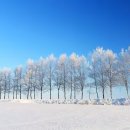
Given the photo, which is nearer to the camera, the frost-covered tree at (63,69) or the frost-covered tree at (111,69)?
the frost-covered tree at (111,69)

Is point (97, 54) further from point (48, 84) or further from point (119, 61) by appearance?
point (48, 84)

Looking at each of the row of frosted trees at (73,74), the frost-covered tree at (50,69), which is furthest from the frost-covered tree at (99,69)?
the frost-covered tree at (50,69)

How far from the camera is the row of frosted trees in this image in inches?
1844

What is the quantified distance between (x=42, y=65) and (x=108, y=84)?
54.6 feet

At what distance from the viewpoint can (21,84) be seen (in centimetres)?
6197

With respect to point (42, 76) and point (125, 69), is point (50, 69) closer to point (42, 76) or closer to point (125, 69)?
point (42, 76)

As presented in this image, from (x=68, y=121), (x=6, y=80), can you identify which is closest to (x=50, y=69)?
(x=6, y=80)

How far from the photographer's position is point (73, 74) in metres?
52.3

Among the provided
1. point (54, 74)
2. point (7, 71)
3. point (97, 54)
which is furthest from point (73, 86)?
point (7, 71)

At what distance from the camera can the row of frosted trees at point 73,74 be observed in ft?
154

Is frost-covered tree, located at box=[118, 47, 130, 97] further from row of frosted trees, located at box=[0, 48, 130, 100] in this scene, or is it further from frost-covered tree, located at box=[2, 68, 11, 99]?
frost-covered tree, located at box=[2, 68, 11, 99]

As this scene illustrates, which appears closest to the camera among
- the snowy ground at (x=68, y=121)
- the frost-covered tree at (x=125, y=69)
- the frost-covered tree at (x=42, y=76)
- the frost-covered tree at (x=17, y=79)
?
the snowy ground at (x=68, y=121)

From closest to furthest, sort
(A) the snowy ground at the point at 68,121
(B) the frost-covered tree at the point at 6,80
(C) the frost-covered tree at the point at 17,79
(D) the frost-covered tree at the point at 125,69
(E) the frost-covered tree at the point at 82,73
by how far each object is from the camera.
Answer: (A) the snowy ground at the point at 68,121
(D) the frost-covered tree at the point at 125,69
(E) the frost-covered tree at the point at 82,73
(C) the frost-covered tree at the point at 17,79
(B) the frost-covered tree at the point at 6,80

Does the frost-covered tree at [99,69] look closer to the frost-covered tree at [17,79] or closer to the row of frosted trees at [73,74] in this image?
the row of frosted trees at [73,74]
